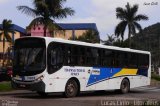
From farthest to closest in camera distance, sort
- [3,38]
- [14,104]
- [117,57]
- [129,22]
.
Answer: [3,38] < [129,22] < [117,57] < [14,104]

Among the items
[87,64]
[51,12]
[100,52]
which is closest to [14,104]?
[87,64]

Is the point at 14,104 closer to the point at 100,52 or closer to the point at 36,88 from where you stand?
the point at 36,88

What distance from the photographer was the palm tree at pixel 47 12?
41344 millimetres

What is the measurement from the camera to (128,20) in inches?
2891

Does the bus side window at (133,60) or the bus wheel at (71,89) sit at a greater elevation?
the bus side window at (133,60)

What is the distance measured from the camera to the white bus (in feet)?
71.1

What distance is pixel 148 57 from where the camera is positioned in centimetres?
3148

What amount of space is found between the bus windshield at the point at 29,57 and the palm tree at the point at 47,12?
18779mm

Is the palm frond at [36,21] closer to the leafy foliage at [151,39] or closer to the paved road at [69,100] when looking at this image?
the paved road at [69,100]

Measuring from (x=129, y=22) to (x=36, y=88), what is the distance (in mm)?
52886

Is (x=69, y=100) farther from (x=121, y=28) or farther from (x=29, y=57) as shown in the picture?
(x=121, y=28)

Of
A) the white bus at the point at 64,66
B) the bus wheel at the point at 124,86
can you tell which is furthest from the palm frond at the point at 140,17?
the white bus at the point at 64,66

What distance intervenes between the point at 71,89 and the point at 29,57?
9.29ft

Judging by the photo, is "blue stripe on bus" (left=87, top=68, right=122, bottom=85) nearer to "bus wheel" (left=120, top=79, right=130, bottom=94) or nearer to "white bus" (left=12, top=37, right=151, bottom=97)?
"white bus" (left=12, top=37, right=151, bottom=97)
